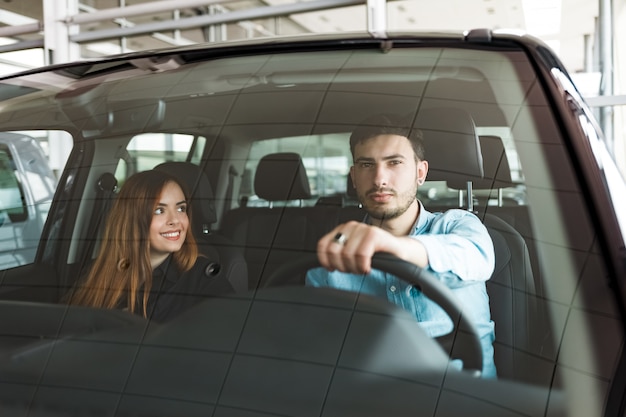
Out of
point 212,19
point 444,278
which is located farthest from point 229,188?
point 212,19

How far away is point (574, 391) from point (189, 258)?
612mm

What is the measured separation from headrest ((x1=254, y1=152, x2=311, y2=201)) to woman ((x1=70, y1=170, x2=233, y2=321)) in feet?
0.46

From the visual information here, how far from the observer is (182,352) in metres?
1.00

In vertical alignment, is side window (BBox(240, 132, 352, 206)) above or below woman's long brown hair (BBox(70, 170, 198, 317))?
above

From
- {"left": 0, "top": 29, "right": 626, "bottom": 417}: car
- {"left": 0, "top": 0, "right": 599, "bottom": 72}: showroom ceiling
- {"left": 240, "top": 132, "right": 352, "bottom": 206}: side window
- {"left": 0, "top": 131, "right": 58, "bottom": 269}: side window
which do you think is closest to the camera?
{"left": 0, "top": 29, "right": 626, "bottom": 417}: car

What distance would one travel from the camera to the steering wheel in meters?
0.95

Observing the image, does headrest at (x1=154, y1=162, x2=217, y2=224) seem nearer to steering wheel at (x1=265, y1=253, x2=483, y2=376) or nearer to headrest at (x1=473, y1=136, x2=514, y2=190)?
steering wheel at (x1=265, y1=253, x2=483, y2=376)

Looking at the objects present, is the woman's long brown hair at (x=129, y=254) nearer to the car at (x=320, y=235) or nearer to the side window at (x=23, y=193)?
the car at (x=320, y=235)

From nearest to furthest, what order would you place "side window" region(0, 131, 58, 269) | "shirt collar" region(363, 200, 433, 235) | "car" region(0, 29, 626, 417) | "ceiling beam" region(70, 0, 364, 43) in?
"car" region(0, 29, 626, 417), "shirt collar" region(363, 200, 433, 235), "side window" region(0, 131, 58, 269), "ceiling beam" region(70, 0, 364, 43)

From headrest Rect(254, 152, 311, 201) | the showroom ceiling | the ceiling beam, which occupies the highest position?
the ceiling beam

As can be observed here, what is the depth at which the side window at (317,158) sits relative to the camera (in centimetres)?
115

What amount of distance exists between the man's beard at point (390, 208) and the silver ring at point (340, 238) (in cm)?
6

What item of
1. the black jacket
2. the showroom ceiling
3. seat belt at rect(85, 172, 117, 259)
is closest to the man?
the black jacket

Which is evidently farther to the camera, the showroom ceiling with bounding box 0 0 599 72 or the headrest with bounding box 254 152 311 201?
the showroom ceiling with bounding box 0 0 599 72
